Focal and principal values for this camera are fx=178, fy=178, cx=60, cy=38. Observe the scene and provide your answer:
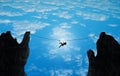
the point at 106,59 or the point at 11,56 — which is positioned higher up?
the point at 11,56

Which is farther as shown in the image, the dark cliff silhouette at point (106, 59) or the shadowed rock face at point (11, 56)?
the shadowed rock face at point (11, 56)

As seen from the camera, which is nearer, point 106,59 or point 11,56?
point 106,59

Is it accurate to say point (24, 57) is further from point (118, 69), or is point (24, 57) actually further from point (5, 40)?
point (118, 69)

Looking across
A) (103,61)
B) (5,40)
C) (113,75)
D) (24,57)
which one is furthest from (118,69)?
(5,40)

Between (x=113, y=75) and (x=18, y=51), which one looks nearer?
(x=113, y=75)

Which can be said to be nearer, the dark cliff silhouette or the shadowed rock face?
the dark cliff silhouette
